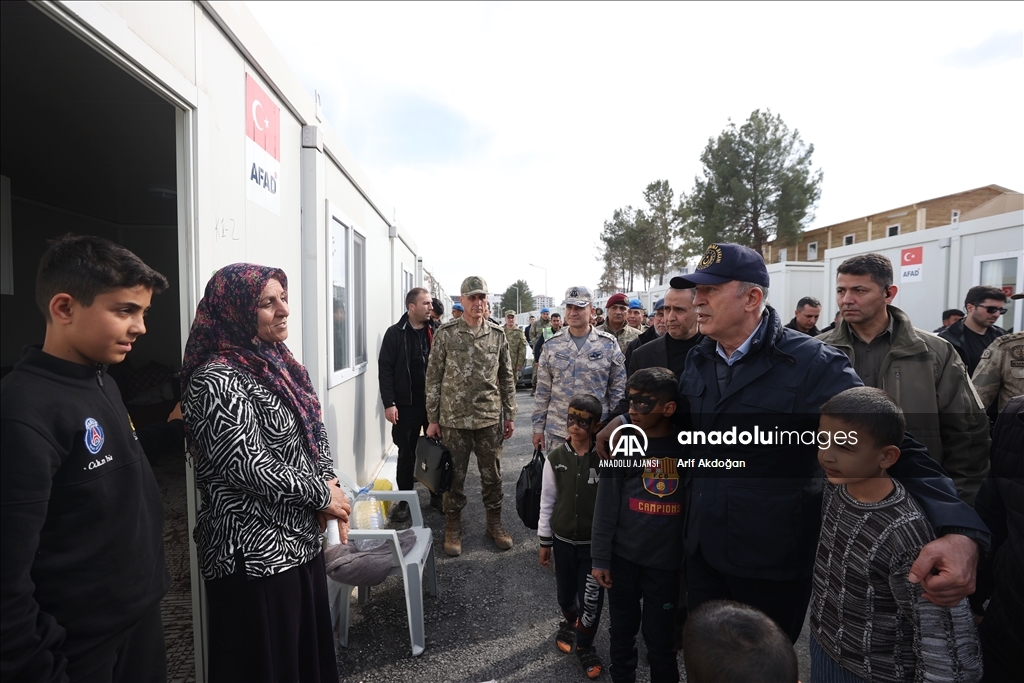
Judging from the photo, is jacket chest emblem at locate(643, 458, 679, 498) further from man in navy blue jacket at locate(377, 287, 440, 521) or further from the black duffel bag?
man in navy blue jacket at locate(377, 287, 440, 521)

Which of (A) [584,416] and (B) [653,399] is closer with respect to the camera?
(B) [653,399]

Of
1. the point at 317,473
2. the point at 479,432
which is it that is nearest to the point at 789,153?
the point at 479,432

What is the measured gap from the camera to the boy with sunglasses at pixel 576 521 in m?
2.61

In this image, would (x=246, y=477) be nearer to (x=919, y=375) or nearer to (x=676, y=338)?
(x=676, y=338)

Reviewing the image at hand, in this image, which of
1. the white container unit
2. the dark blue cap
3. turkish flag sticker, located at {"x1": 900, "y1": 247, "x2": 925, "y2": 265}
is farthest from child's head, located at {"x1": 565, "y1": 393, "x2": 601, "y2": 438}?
turkish flag sticker, located at {"x1": 900, "y1": 247, "x2": 925, "y2": 265}

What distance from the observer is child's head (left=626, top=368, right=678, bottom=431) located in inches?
84.4

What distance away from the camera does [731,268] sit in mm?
1856

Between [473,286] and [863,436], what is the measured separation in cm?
318

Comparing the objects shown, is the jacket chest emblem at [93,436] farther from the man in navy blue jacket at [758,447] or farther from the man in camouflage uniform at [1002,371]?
the man in camouflage uniform at [1002,371]

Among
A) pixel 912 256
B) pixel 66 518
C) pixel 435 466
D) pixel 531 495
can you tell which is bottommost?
pixel 435 466

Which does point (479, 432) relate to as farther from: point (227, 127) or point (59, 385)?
point (59, 385)

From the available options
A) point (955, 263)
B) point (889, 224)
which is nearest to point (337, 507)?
point (955, 263)

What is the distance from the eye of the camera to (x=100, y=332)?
139cm

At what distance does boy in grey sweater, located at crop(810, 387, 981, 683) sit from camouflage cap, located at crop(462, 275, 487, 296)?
2982mm
